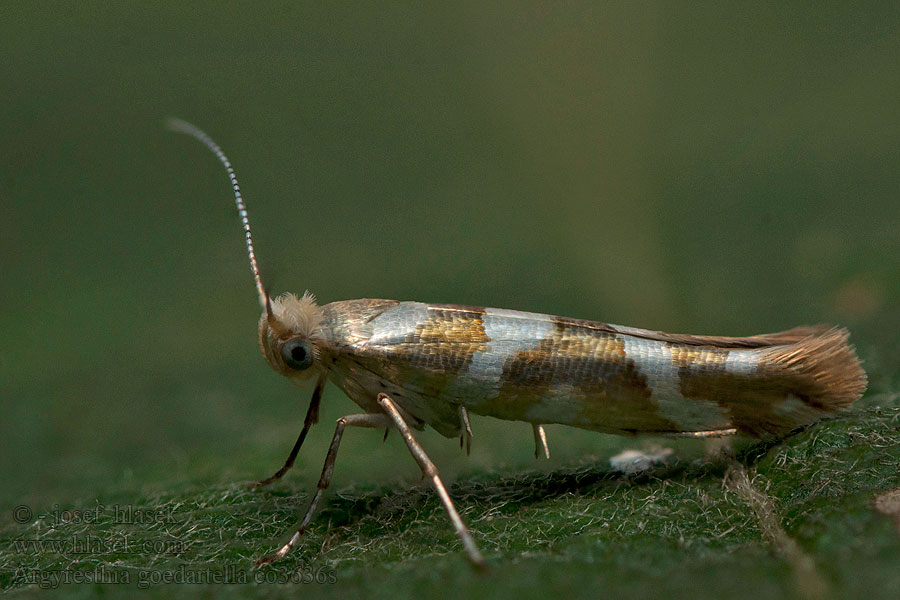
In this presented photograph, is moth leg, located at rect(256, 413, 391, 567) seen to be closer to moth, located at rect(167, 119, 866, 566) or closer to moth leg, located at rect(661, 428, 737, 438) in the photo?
moth, located at rect(167, 119, 866, 566)

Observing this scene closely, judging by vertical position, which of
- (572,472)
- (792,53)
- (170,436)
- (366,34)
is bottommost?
(170,436)

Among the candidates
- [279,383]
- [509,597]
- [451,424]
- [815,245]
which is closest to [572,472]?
[451,424]

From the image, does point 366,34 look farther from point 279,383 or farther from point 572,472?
point 572,472

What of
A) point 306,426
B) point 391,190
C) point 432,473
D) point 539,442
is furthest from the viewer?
point 391,190

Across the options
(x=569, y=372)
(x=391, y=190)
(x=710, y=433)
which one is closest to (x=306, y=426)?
(x=569, y=372)

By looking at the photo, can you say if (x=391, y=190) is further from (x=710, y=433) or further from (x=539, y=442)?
(x=710, y=433)

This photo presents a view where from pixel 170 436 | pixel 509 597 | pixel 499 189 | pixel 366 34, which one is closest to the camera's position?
pixel 509 597

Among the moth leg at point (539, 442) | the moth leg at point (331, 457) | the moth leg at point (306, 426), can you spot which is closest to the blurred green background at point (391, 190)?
the moth leg at point (306, 426)

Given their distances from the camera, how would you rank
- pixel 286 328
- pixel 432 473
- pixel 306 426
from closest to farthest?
pixel 432 473, pixel 286 328, pixel 306 426
